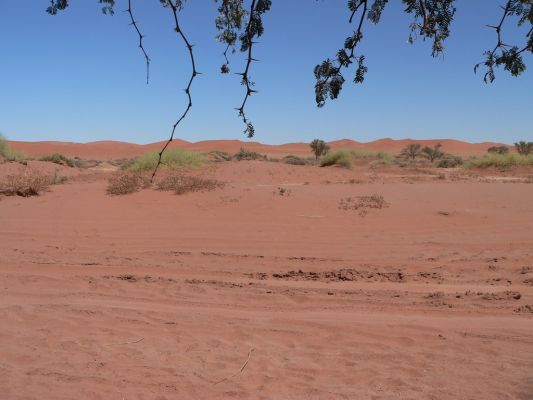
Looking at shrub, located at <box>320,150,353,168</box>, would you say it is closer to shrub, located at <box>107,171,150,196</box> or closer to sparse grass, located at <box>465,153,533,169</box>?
sparse grass, located at <box>465,153,533,169</box>

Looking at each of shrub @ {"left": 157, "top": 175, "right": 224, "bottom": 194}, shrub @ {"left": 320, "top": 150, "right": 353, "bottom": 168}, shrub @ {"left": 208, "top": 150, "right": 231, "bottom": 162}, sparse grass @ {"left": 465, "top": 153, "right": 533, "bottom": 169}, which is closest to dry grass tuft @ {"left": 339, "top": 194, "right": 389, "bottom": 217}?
shrub @ {"left": 157, "top": 175, "right": 224, "bottom": 194}

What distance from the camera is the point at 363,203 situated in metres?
13.1

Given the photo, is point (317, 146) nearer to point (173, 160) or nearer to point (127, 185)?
point (173, 160)

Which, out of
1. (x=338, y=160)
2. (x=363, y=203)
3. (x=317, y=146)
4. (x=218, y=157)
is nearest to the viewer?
(x=363, y=203)

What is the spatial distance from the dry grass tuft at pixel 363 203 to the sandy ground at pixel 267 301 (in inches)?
9.4

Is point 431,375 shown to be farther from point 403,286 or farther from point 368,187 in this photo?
point 368,187

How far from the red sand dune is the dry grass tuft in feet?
211

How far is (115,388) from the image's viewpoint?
4.70 metres

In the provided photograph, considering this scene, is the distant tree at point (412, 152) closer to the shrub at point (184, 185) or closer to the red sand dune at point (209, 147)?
the red sand dune at point (209, 147)

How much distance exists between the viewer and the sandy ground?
486 cm

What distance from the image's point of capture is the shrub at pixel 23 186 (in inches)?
605

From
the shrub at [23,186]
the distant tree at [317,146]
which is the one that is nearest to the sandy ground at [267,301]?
the shrub at [23,186]

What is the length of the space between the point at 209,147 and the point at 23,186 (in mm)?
82824

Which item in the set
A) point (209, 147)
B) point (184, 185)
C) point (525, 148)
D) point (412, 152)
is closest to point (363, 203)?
point (184, 185)
